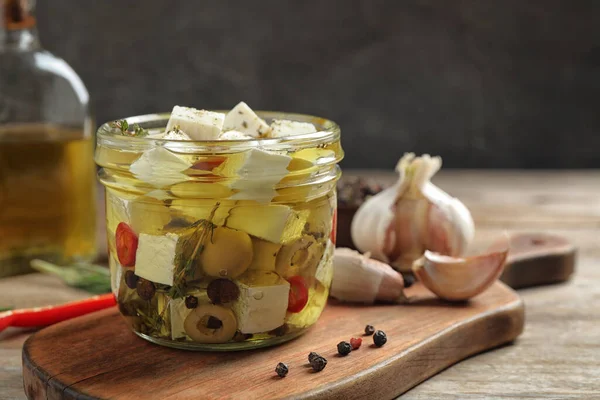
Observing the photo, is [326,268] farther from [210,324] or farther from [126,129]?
[126,129]

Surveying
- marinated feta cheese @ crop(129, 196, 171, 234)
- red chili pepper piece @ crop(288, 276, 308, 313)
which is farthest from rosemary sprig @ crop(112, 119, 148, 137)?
red chili pepper piece @ crop(288, 276, 308, 313)

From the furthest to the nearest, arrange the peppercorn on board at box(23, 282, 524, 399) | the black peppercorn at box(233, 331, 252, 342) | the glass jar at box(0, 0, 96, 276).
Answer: the glass jar at box(0, 0, 96, 276) → the black peppercorn at box(233, 331, 252, 342) → the peppercorn on board at box(23, 282, 524, 399)

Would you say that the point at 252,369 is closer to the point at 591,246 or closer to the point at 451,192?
the point at 591,246

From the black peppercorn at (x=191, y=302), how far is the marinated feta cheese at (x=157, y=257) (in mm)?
36

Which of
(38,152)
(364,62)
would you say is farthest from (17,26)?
(364,62)

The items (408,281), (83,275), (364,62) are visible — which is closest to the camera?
(408,281)

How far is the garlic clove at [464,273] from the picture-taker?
153cm

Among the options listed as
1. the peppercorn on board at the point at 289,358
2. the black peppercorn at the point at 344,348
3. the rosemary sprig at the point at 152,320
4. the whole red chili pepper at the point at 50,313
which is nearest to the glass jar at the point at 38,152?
the whole red chili pepper at the point at 50,313

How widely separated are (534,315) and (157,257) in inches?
33.5

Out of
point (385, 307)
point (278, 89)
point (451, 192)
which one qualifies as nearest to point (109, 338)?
point (385, 307)

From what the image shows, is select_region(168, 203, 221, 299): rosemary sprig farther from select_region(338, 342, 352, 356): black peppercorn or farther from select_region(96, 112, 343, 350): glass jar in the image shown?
select_region(338, 342, 352, 356): black peppercorn

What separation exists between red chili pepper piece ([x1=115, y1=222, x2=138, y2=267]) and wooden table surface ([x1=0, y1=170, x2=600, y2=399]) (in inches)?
10.7

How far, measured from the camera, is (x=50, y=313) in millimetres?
1535

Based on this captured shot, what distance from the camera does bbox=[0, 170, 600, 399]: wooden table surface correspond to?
1.28 metres
